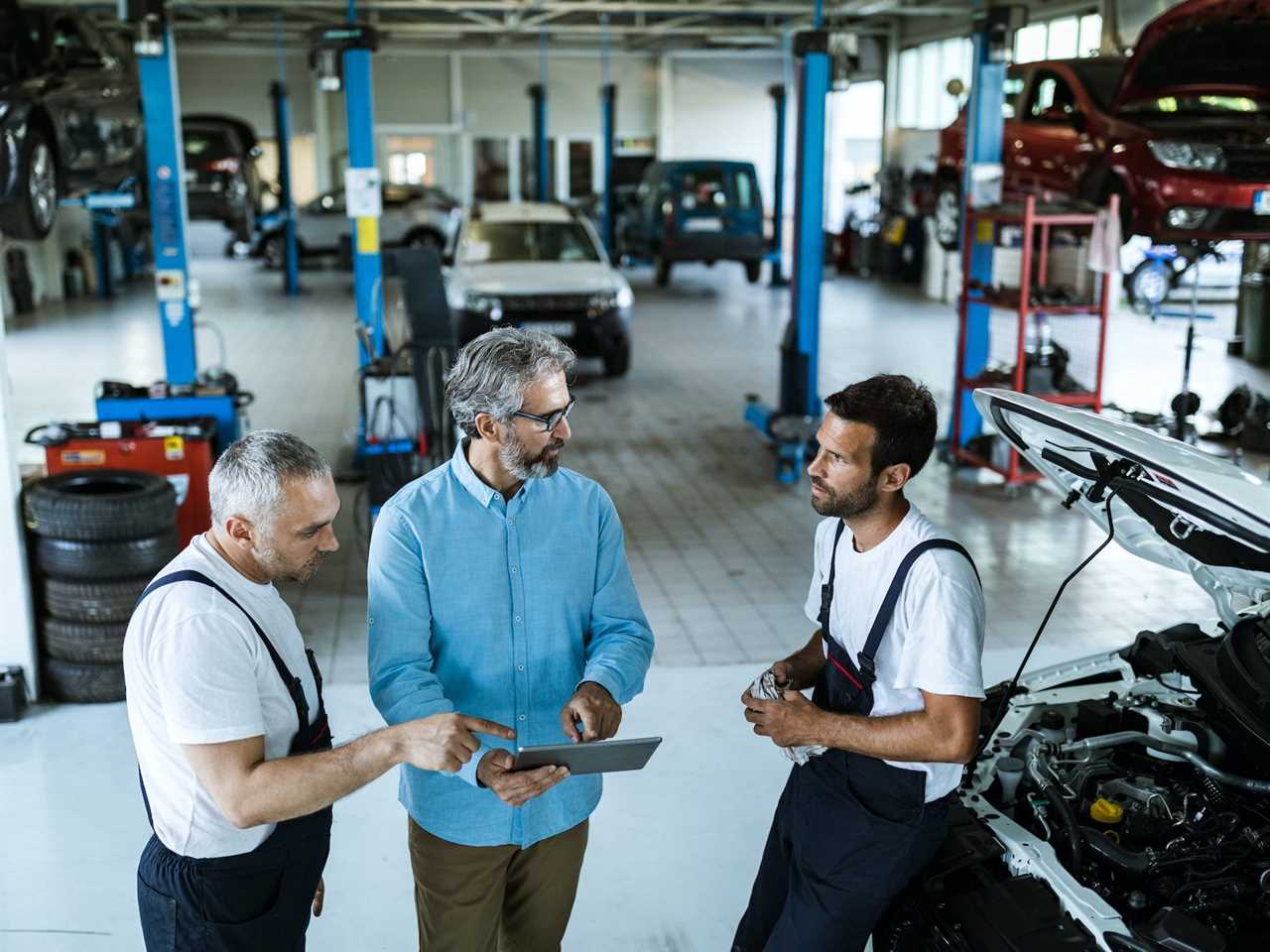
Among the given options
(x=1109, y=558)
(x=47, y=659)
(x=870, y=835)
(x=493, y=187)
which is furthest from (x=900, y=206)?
(x=870, y=835)

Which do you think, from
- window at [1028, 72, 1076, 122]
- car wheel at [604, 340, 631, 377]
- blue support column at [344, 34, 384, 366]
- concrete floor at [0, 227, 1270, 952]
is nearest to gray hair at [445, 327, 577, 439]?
concrete floor at [0, 227, 1270, 952]

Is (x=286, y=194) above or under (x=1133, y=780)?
above

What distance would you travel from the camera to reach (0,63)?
8.24m

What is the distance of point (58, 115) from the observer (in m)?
8.89

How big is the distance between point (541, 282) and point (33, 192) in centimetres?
464

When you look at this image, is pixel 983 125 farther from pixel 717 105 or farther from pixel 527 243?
pixel 717 105

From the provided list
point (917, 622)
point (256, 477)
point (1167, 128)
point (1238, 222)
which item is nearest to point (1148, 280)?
point (1167, 128)

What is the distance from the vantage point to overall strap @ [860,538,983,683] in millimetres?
2318

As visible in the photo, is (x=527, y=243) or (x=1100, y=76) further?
(x=527, y=243)

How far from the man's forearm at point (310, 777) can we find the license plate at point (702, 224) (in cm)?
1684

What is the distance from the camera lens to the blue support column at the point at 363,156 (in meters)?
7.96

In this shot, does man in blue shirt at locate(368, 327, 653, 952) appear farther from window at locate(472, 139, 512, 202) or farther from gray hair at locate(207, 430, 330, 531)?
window at locate(472, 139, 512, 202)

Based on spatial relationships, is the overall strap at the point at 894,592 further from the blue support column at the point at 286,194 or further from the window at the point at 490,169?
the window at the point at 490,169

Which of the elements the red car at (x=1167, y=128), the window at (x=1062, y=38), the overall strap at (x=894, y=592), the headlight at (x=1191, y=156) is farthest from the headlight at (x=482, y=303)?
the overall strap at (x=894, y=592)
